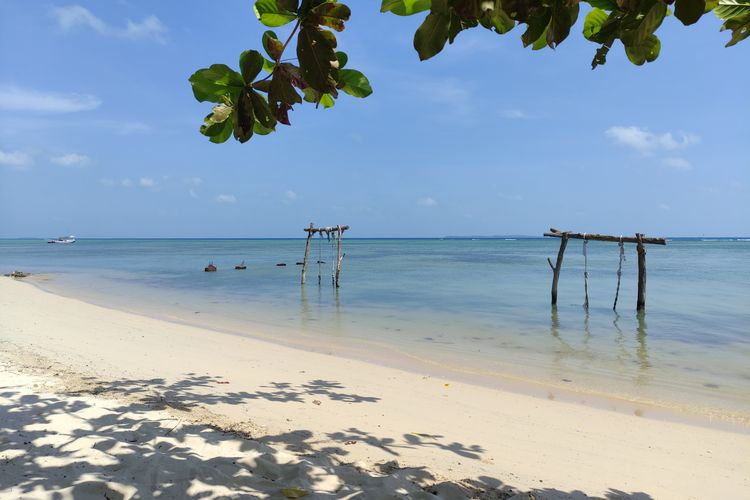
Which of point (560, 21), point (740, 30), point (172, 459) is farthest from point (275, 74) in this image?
point (172, 459)

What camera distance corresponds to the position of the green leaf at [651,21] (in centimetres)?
128

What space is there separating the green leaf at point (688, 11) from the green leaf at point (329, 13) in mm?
846

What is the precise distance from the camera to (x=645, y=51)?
1503 mm

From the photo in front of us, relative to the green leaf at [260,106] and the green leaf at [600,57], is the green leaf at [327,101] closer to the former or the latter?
the green leaf at [260,106]

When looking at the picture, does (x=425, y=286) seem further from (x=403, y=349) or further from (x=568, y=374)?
(x=568, y=374)

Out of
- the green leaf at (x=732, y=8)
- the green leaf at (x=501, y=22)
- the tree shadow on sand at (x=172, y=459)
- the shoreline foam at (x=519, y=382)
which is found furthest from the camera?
the shoreline foam at (x=519, y=382)

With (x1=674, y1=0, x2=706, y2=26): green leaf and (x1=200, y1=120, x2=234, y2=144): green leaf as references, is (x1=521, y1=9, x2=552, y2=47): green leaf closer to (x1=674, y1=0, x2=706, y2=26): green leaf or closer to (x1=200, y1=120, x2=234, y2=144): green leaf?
(x1=674, y1=0, x2=706, y2=26): green leaf

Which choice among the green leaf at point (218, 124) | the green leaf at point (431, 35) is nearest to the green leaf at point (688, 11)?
the green leaf at point (431, 35)

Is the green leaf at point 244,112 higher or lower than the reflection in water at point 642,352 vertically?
higher

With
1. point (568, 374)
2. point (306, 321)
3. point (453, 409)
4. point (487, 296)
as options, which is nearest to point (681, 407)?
point (568, 374)

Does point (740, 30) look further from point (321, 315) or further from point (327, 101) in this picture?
point (321, 315)

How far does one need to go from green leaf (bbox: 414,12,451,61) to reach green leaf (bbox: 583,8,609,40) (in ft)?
2.19

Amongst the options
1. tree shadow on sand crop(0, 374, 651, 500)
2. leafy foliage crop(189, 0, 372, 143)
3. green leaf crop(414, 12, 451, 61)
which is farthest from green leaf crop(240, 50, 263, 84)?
tree shadow on sand crop(0, 374, 651, 500)

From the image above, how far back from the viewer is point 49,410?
4.01 metres
